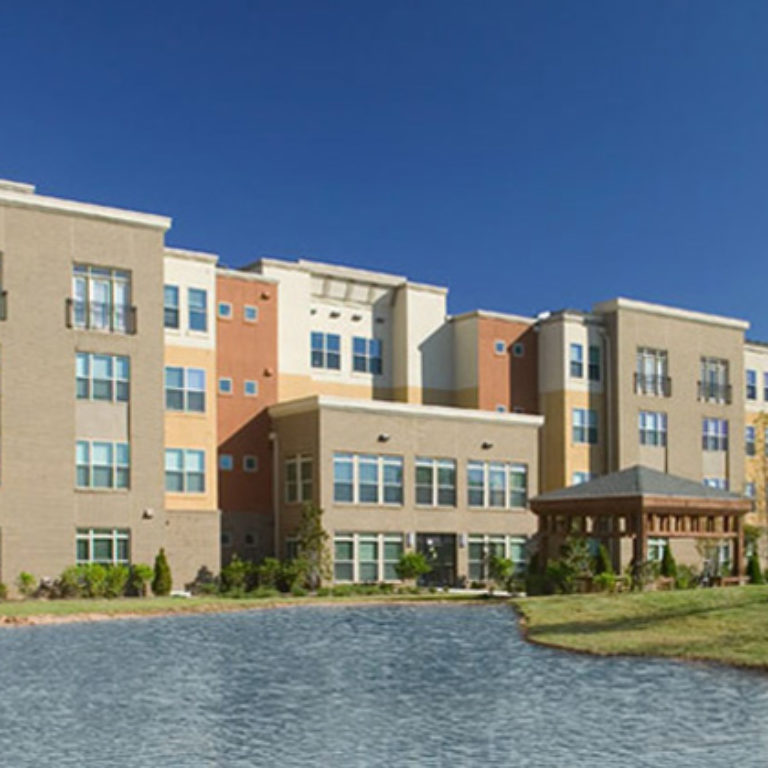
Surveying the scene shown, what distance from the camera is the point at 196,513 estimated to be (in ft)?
132

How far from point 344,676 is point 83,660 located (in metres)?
4.50

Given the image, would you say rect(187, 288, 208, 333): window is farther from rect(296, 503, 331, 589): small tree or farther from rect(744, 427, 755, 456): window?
rect(744, 427, 755, 456): window

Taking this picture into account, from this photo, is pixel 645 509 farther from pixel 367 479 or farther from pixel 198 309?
pixel 198 309

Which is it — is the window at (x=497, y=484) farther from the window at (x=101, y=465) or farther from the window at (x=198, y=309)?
the window at (x=101, y=465)

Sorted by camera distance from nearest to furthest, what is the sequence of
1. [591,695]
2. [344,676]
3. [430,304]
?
[591,695]
[344,676]
[430,304]

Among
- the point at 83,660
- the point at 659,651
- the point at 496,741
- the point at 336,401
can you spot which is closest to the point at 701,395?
the point at 336,401

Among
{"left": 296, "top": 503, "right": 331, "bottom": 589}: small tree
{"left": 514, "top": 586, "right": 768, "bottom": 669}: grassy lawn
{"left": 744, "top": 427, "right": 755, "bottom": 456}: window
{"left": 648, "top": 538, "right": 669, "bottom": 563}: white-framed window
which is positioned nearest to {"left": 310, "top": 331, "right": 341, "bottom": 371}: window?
{"left": 296, "top": 503, "right": 331, "bottom": 589}: small tree

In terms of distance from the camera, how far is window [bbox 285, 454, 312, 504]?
4262cm

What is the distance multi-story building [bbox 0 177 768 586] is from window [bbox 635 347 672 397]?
0.09 metres

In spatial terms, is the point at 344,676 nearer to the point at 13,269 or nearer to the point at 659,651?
the point at 659,651

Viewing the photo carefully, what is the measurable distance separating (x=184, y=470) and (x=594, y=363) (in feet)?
60.5

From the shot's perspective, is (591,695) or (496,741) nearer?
(496,741)

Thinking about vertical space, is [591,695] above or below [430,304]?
below

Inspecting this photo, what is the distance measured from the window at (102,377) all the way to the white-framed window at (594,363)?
66.3 ft
